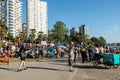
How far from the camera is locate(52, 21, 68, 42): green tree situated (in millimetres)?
109050

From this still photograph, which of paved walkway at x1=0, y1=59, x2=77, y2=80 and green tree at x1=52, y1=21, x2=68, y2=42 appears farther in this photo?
green tree at x1=52, y1=21, x2=68, y2=42

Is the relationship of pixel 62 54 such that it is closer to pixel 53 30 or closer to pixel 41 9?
pixel 53 30

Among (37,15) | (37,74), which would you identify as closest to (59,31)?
(37,15)

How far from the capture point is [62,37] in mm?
109312

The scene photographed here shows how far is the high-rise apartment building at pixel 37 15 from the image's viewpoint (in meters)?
185

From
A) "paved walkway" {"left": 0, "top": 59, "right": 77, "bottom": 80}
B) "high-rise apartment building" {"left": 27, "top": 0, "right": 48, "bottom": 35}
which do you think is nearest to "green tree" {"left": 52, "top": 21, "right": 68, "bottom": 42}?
"high-rise apartment building" {"left": 27, "top": 0, "right": 48, "bottom": 35}

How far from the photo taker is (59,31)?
111 meters

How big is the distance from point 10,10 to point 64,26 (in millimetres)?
60136

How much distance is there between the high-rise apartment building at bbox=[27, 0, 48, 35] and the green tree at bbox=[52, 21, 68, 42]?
71.9m

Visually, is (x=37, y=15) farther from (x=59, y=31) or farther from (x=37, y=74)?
(x=37, y=74)

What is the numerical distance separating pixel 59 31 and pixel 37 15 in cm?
7956

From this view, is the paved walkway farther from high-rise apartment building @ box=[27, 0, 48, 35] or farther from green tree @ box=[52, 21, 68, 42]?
high-rise apartment building @ box=[27, 0, 48, 35]

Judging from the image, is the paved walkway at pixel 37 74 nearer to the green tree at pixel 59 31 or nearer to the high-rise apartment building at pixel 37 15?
the green tree at pixel 59 31

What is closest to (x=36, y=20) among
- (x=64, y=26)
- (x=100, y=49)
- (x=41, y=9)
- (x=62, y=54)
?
(x=41, y=9)
